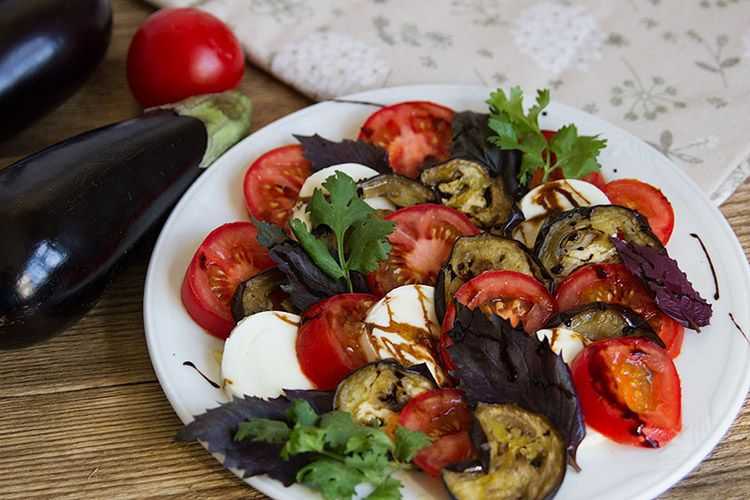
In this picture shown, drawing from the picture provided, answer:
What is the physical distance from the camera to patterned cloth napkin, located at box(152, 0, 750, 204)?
9.35 ft

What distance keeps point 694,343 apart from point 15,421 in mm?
1603

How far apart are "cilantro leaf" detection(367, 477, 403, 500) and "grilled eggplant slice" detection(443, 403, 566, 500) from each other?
0.32ft

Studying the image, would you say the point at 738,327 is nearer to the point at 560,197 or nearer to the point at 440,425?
the point at 560,197

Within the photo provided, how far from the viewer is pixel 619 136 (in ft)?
8.32

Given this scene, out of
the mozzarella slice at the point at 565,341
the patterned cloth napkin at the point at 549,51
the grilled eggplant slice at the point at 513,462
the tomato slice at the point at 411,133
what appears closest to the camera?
the grilled eggplant slice at the point at 513,462

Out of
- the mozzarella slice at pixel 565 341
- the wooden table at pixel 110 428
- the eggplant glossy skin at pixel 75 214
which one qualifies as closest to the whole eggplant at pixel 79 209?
the eggplant glossy skin at pixel 75 214

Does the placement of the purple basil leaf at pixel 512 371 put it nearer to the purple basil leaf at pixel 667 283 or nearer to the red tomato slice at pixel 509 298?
the red tomato slice at pixel 509 298

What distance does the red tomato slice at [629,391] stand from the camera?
1.79 m

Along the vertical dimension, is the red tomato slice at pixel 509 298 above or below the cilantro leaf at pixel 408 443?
above

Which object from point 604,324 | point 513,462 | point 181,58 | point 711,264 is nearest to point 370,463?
point 513,462

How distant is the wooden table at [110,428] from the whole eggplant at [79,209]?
0.12m

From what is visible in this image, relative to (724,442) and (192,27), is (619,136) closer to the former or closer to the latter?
(724,442)

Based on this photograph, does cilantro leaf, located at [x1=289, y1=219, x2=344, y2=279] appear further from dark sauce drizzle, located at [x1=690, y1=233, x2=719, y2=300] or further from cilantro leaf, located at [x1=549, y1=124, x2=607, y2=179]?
dark sauce drizzle, located at [x1=690, y1=233, x2=719, y2=300]

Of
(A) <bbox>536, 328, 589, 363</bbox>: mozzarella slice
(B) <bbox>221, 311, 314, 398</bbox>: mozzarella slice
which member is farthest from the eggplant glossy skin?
(A) <bbox>536, 328, 589, 363</bbox>: mozzarella slice
